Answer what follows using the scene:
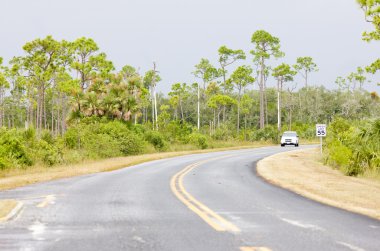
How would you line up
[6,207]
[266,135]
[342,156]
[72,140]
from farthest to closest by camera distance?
1. [266,135]
2. [72,140]
3. [342,156]
4. [6,207]

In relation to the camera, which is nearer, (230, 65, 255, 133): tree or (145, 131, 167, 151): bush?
(145, 131, 167, 151): bush

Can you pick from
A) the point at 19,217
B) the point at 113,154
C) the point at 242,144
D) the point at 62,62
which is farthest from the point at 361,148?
the point at 62,62

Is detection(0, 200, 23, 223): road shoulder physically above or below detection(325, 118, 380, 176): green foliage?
below

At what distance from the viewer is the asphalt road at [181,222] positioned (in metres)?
6.64

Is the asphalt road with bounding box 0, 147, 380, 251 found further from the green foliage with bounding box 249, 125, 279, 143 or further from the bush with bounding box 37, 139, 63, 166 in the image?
the green foliage with bounding box 249, 125, 279, 143

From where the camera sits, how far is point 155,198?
12602mm

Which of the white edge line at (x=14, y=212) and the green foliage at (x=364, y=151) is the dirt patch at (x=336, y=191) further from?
the white edge line at (x=14, y=212)

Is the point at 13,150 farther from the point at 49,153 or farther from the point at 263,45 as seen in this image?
the point at 263,45

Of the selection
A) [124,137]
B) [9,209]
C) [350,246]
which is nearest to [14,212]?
[9,209]

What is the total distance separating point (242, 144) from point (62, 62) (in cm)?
2216

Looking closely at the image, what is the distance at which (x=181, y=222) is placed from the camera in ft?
28.2

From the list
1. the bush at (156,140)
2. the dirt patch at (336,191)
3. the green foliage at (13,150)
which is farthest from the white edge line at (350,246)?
the bush at (156,140)

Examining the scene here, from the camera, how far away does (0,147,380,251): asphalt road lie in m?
6.64

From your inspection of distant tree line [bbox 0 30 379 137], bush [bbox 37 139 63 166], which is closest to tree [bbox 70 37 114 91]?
distant tree line [bbox 0 30 379 137]
